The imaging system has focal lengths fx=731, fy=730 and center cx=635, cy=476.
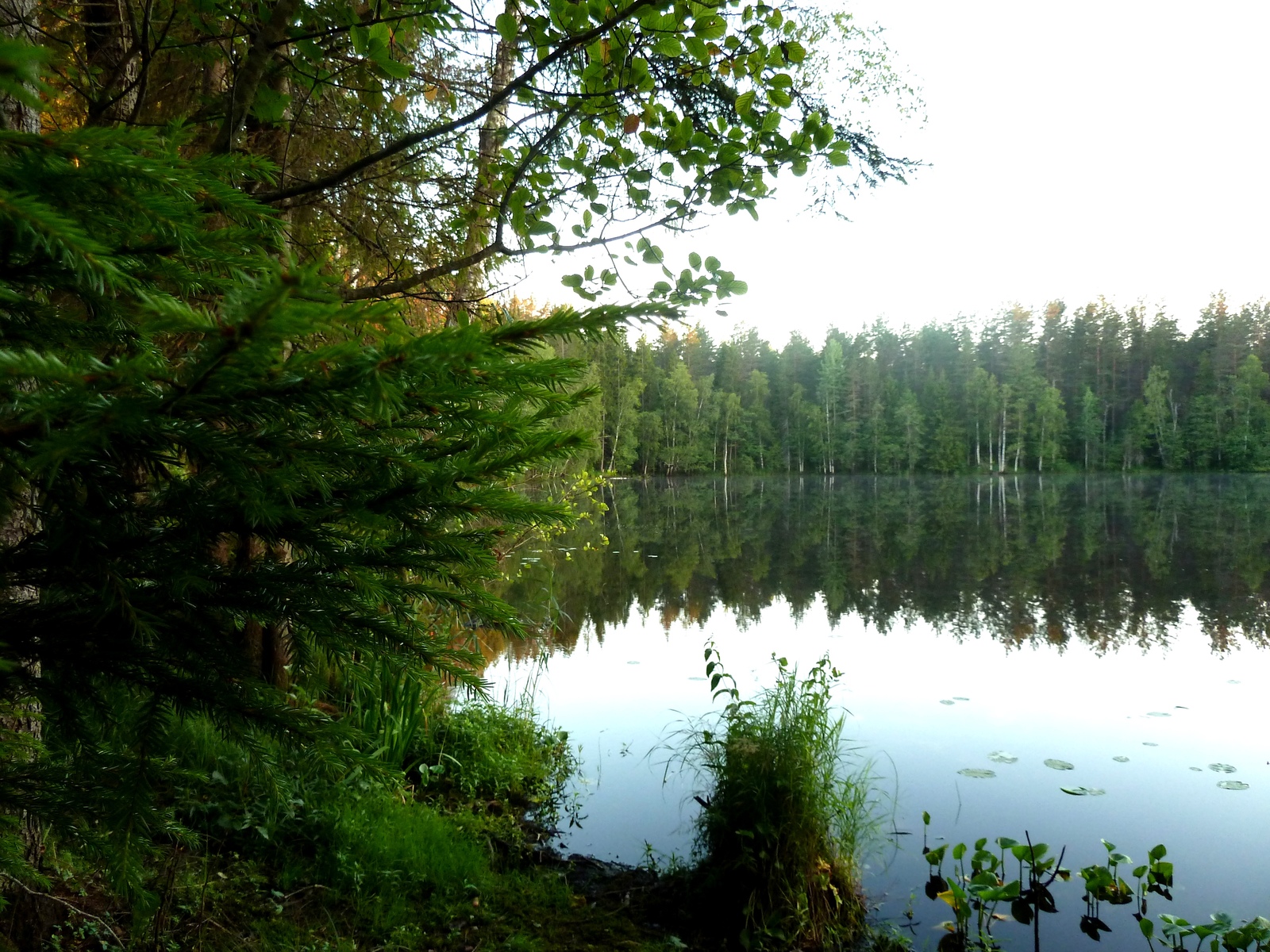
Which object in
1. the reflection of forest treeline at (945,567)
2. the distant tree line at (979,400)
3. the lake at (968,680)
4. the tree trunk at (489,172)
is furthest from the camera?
the distant tree line at (979,400)

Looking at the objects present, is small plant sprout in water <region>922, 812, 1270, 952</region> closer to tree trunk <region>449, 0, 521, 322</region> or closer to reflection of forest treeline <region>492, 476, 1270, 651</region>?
tree trunk <region>449, 0, 521, 322</region>

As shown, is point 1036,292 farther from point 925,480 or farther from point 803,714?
point 803,714

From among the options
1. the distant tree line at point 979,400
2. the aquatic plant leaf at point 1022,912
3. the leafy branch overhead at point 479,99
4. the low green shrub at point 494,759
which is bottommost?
the aquatic plant leaf at point 1022,912

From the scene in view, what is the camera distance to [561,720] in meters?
7.05

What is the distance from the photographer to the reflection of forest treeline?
1085 cm

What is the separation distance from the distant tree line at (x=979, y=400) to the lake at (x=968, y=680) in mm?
34045

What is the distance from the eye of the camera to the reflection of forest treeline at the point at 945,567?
10852 mm

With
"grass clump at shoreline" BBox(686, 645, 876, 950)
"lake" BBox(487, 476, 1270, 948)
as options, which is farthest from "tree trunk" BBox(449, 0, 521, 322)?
"grass clump at shoreline" BBox(686, 645, 876, 950)

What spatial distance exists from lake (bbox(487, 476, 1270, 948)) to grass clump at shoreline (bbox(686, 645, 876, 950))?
0.53 meters

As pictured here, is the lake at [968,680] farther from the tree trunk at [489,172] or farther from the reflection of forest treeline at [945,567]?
the tree trunk at [489,172]

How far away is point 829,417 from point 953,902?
207 feet

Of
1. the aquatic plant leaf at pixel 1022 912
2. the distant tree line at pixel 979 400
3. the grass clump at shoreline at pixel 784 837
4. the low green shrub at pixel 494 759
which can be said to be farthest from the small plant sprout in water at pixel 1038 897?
the distant tree line at pixel 979 400

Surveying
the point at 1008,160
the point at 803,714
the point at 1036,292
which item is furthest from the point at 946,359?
the point at 803,714

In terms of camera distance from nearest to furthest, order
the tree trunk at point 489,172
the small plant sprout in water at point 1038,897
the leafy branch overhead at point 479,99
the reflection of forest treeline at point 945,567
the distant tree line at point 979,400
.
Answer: the leafy branch overhead at point 479,99 → the tree trunk at point 489,172 → the small plant sprout in water at point 1038,897 → the reflection of forest treeline at point 945,567 → the distant tree line at point 979,400
